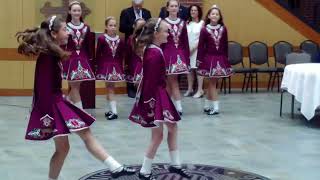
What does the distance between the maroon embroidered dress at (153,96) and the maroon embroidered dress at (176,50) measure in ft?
12.4

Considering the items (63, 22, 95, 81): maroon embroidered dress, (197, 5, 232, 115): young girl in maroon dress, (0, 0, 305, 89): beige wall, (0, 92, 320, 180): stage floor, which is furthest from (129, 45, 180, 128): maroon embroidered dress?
(0, 0, 305, 89): beige wall

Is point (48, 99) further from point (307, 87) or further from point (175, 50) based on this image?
point (307, 87)

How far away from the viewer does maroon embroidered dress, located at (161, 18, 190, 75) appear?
989 cm

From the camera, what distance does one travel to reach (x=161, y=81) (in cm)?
606

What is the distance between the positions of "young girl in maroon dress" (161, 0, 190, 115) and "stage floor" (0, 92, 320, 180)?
70 cm

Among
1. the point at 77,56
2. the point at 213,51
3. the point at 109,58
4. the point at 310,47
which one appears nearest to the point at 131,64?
the point at 109,58

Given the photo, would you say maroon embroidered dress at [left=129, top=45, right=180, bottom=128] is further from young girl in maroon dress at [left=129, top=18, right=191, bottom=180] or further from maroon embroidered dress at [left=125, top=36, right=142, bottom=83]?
maroon embroidered dress at [left=125, top=36, right=142, bottom=83]

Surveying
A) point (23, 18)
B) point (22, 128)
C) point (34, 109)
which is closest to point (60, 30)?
point (34, 109)

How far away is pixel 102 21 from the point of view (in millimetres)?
13062

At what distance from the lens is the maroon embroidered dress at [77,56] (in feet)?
30.8

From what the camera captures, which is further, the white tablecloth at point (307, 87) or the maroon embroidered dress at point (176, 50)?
the maroon embroidered dress at point (176, 50)

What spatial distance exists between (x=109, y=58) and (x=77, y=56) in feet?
2.17

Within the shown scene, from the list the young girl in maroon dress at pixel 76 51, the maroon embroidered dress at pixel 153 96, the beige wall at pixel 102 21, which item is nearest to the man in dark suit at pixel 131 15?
the beige wall at pixel 102 21

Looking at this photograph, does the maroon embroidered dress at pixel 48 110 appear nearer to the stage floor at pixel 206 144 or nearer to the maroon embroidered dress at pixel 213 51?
the stage floor at pixel 206 144
